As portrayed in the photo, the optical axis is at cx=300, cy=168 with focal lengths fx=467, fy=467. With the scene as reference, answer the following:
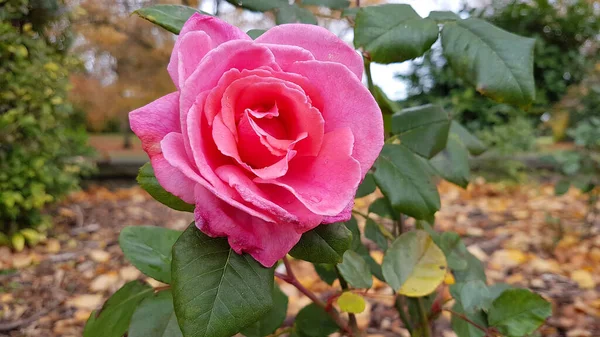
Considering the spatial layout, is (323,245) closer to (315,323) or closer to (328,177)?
(328,177)

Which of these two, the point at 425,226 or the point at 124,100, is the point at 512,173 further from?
the point at 124,100

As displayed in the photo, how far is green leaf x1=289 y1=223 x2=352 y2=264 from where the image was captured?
43 centimetres

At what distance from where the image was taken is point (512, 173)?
3510mm

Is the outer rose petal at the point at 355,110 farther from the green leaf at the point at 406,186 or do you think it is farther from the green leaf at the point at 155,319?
the green leaf at the point at 155,319

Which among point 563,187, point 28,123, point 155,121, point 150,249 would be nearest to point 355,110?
point 155,121

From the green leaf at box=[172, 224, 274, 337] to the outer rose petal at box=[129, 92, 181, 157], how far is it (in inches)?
3.6

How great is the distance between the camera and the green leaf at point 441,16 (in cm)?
63

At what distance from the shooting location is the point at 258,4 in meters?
0.65

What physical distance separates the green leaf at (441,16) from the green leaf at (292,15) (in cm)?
17

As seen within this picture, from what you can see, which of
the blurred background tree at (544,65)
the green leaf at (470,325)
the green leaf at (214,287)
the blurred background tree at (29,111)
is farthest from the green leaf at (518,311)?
the blurred background tree at (544,65)

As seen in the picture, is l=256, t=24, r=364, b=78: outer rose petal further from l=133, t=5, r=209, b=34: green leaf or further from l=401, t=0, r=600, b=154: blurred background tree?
→ l=401, t=0, r=600, b=154: blurred background tree

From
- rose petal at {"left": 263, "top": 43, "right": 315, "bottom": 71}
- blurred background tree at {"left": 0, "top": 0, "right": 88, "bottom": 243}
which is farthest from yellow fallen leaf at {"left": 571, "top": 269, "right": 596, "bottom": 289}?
blurred background tree at {"left": 0, "top": 0, "right": 88, "bottom": 243}

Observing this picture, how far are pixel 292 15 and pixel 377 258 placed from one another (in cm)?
133

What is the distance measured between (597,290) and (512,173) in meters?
1.92
